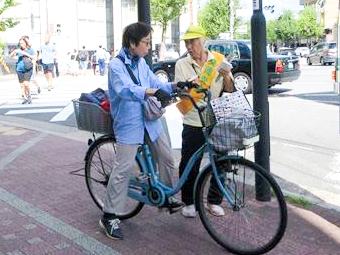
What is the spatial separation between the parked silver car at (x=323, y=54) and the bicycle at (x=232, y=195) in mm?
30233

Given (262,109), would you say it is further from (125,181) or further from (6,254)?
(6,254)

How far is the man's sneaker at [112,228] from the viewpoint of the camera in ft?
14.5

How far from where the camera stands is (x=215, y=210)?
4230 millimetres

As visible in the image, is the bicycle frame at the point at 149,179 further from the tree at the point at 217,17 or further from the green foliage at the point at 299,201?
the tree at the point at 217,17

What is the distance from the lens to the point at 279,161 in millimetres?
7477

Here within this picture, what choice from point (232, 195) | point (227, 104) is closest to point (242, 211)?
point (232, 195)

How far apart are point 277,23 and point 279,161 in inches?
3842

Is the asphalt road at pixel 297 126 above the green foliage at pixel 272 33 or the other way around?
the other way around

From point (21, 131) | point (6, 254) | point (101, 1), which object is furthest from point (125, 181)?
point (101, 1)

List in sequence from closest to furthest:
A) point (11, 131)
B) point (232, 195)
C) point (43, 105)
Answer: point (232, 195) → point (11, 131) → point (43, 105)

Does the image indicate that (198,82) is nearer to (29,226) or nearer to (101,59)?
(29,226)

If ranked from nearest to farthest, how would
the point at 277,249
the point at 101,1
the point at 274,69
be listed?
1. the point at 277,249
2. the point at 274,69
3. the point at 101,1

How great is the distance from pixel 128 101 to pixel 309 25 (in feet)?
308

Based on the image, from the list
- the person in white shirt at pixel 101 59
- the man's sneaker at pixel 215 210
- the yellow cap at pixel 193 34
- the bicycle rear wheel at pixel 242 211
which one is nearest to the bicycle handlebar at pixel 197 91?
the bicycle rear wheel at pixel 242 211
